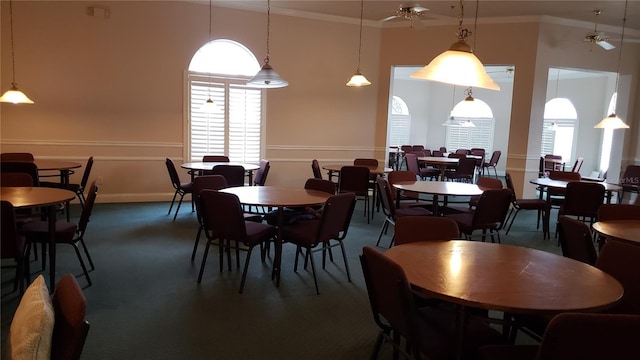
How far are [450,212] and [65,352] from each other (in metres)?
4.03

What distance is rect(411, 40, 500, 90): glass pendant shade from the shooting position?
241 centimetres

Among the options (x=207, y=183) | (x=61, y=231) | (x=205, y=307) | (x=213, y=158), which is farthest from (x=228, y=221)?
(x=213, y=158)

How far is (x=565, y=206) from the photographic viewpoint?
5.25 m

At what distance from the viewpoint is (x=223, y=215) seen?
3438 millimetres

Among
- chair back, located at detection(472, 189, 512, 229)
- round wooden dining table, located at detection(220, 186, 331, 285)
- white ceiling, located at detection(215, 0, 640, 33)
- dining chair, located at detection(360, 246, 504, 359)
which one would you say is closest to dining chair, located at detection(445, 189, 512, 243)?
chair back, located at detection(472, 189, 512, 229)

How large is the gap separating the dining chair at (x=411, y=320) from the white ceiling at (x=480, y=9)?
18.5 ft

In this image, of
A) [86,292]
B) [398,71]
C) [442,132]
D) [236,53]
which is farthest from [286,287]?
[442,132]

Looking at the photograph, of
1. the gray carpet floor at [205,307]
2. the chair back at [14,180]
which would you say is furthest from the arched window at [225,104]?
the chair back at [14,180]

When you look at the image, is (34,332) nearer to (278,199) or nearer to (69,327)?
(69,327)

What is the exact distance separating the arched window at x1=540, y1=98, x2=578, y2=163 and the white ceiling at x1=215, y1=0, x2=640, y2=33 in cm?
495

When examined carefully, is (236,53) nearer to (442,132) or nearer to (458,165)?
(458,165)

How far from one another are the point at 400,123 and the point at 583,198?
915cm

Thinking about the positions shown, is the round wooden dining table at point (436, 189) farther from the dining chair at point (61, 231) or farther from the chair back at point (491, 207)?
the dining chair at point (61, 231)

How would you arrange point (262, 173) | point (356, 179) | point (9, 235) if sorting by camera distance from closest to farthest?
point (9, 235), point (356, 179), point (262, 173)
